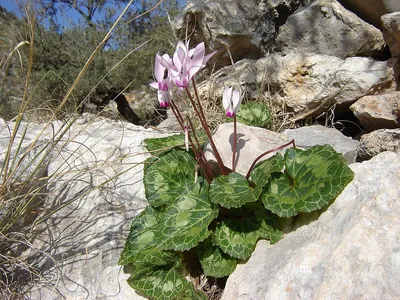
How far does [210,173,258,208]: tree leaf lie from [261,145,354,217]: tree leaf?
0.07 m

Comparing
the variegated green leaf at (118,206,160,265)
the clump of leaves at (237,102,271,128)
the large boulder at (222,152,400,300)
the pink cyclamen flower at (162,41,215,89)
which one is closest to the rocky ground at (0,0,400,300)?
the large boulder at (222,152,400,300)

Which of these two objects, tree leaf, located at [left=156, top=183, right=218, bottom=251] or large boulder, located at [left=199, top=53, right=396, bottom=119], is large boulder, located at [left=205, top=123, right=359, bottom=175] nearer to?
tree leaf, located at [left=156, top=183, right=218, bottom=251]

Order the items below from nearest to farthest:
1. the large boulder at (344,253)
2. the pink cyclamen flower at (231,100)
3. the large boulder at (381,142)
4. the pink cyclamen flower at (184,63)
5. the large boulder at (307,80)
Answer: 1. the large boulder at (344,253)
2. the pink cyclamen flower at (184,63)
3. the pink cyclamen flower at (231,100)
4. the large boulder at (381,142)
5. the large boulder at (307,80)

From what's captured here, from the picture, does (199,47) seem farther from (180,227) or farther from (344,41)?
(344,41)

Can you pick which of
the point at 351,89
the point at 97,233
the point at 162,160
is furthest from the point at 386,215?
the point at 351,89

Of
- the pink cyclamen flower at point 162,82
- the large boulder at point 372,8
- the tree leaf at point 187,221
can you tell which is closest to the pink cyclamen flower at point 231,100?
the pink cyclamen flower at point 162,82

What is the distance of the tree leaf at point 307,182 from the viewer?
1400 mm

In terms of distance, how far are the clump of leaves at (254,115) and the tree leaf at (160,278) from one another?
1114 mm

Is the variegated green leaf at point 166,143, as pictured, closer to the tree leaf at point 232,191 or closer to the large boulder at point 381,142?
the tree leaf at point 232,191

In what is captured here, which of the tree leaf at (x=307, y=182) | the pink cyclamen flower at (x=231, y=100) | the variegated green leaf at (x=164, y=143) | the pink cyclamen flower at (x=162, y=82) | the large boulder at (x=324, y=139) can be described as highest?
the pink cyclamen flower at (x=162, y=82)

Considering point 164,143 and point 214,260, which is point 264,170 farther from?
point 164,143

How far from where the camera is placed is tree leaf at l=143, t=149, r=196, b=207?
5.82 ft

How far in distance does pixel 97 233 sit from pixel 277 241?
0.85m

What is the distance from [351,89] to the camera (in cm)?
250
